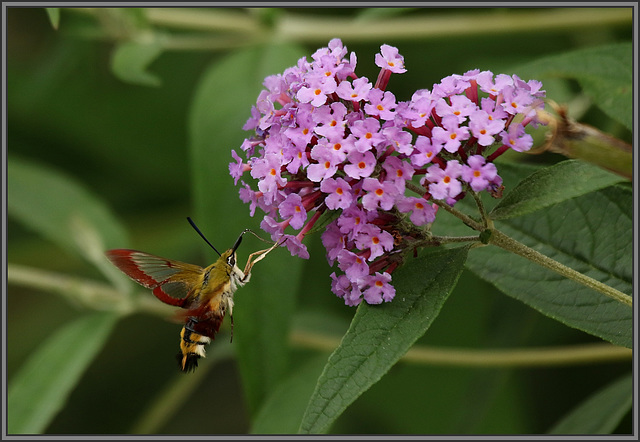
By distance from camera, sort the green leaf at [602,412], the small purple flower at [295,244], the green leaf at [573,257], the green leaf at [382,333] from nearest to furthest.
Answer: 1. the green leaf at [382,333]
2. the small purple flower at [295,244]
3. the green leaf at [573,257]
4. the green leaf at [602,412]

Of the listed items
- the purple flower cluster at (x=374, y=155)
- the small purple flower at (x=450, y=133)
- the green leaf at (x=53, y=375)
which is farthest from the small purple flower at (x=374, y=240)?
the green leaf at (x=53, y=375)

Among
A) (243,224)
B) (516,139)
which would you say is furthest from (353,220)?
(243,224)

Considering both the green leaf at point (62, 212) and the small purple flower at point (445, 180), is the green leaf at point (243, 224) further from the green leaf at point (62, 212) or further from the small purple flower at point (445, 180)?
the small purple flower at point (445, 180)

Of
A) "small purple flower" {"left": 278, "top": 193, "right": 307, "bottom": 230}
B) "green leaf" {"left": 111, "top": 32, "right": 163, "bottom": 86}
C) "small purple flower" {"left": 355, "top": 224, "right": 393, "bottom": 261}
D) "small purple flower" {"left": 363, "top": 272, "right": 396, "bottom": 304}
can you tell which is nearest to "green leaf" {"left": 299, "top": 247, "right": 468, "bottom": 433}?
"small purple flower" {"left": 363, "top": 272, "right": 396, "bottom": 304}

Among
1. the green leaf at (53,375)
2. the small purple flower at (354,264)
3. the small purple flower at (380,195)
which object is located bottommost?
the green leaf at (53,375)

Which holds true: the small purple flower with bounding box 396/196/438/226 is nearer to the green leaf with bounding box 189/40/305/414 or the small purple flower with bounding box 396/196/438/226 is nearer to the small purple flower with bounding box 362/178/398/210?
the small purple flower with bounding box 362/178/398/210

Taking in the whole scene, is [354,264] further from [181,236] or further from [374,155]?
[181,236]
